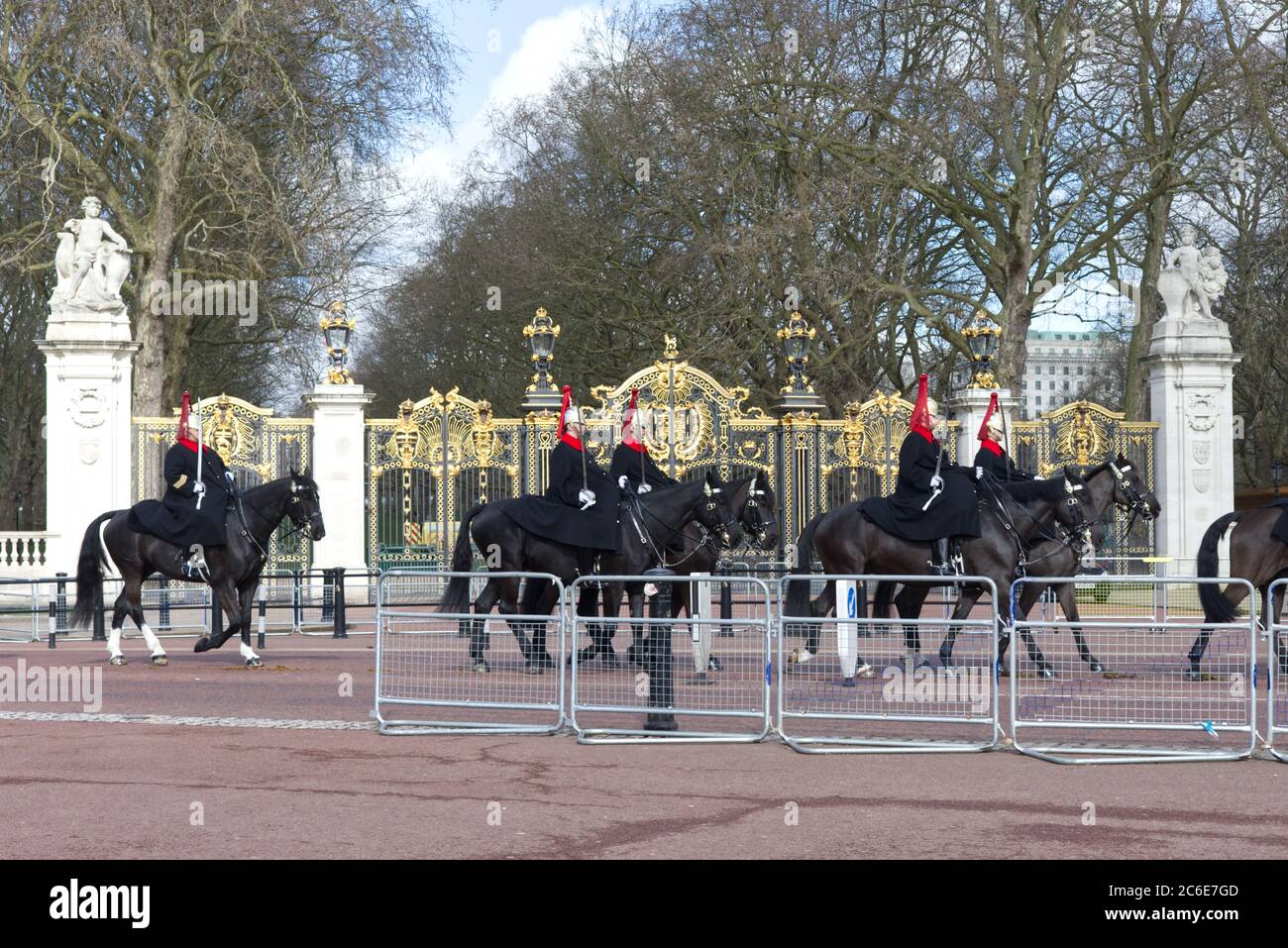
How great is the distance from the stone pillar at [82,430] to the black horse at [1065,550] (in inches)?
486

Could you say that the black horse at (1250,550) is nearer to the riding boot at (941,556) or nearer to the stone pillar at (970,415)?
the riding boot at (941,556)

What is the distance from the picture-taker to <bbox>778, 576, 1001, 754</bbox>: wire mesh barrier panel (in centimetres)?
1030

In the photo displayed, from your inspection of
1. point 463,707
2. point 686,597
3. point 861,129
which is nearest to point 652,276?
point 861,129

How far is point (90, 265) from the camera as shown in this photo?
23.6 meters

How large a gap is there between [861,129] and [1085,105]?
4.45 m

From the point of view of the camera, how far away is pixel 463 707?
11555 mm

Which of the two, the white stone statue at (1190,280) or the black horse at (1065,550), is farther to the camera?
the white stone statue at (1190,280)

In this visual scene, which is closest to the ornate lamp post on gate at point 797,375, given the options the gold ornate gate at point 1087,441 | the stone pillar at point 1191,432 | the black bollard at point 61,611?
the gold ornate gate at point 1087,441

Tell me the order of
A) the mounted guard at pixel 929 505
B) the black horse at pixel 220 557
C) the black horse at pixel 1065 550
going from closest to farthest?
the black horse at pixel 1065 550
the mounted guard at pixel 929 505
the black horse at pixel 220 557

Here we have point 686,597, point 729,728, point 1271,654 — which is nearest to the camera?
point 1271,654

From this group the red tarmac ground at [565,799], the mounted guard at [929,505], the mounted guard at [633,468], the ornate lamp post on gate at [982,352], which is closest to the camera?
the red tarmac ground at [565,799]

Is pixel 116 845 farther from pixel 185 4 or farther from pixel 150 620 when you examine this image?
pixel 185 4

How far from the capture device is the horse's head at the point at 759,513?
15.3 m

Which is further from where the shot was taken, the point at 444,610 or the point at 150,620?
the point at 150,620
